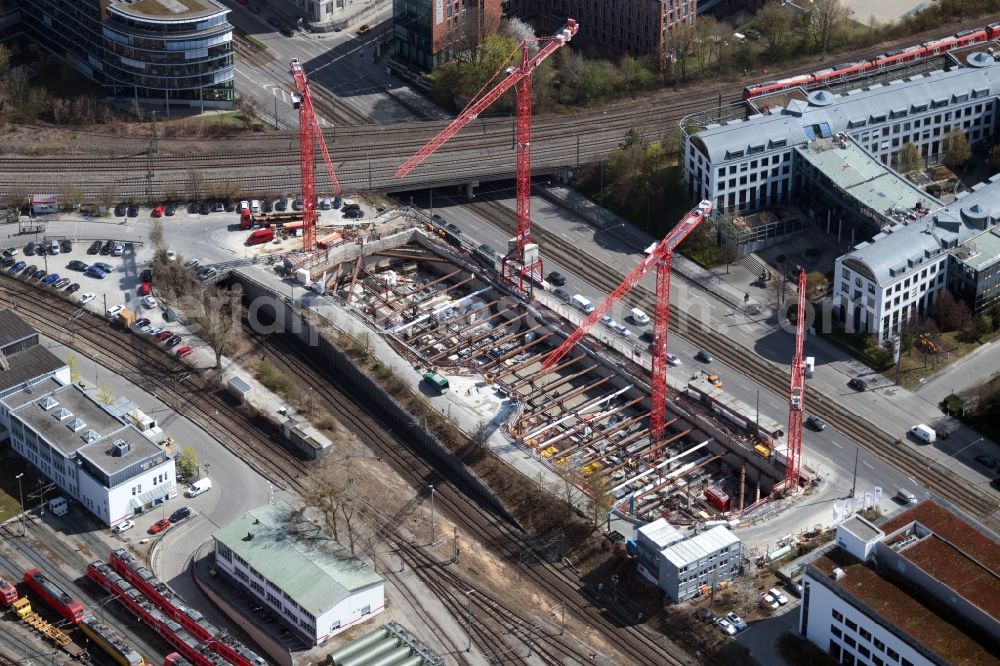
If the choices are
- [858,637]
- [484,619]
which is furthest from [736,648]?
[484,619]

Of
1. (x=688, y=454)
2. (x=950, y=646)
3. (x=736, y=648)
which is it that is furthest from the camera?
(x=688, y=454)

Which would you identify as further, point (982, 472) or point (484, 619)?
point (982, 472)

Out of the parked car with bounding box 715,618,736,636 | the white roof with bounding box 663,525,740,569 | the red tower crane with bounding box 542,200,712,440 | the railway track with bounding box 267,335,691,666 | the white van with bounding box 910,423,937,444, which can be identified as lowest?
the railway track with bounding box 267,335,691,666

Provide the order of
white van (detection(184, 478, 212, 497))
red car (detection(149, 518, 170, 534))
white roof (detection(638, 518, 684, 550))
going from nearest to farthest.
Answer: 1. white roof (detection(638, 518, 684, 550))
2. red car (detection(149, 518, 170, 534))
3. white van (detection(184, 478, 212, 497))

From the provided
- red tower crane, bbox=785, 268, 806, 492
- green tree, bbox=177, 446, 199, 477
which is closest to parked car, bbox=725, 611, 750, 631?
red tower crane, bbox=785, 268, 806, 492

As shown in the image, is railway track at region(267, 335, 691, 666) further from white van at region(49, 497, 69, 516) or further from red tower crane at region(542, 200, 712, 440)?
white van at region(49, 497, 69, 516)

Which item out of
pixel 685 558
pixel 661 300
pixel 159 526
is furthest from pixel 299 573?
pixel 661 300

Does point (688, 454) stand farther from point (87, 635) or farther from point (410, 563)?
point (87, 635)
